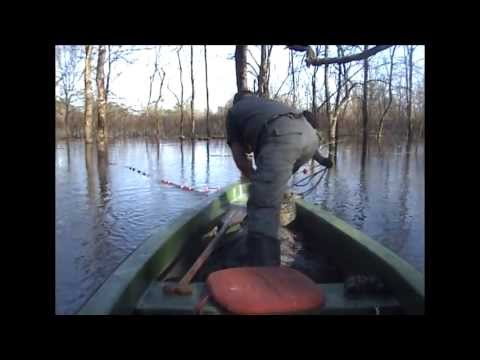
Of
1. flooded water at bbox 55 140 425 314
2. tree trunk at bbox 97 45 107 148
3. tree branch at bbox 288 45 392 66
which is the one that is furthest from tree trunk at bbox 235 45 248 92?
tree trunk at bbox 97 45 107 148

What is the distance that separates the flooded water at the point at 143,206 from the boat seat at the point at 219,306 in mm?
305

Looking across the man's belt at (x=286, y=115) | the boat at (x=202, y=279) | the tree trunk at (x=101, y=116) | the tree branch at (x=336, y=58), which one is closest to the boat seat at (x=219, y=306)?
the boat at (x=202, y=279)

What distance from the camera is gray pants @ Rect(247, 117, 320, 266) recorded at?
5.26 ft

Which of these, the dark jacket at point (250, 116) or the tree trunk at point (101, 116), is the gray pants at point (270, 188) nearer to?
the dark jacket at point (250, 116)

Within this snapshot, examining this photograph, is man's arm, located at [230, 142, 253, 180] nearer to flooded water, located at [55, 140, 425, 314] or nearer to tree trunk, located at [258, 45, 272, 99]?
flooded water, located at [55, 140, 425, 314]

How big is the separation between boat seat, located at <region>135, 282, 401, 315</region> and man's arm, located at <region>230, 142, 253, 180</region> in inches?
32.9

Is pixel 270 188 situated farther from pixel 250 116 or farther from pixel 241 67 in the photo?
pixel 241 67

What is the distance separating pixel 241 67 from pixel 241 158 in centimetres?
104

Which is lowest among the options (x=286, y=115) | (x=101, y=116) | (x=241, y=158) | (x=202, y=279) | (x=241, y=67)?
(x=202, y=279)

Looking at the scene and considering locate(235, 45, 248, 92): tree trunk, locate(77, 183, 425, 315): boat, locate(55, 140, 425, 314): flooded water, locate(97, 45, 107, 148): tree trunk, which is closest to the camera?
locate(77, 183, 425, 315): boat

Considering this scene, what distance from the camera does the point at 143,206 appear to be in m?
3.46

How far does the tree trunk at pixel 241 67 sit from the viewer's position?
2658 mm

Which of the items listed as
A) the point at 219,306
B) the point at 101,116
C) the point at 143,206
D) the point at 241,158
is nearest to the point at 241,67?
the point at 241,158

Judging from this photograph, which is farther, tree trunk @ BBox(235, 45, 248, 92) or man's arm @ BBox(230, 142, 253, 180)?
tree trunk @ BBox(235, 45, 248, 92)
